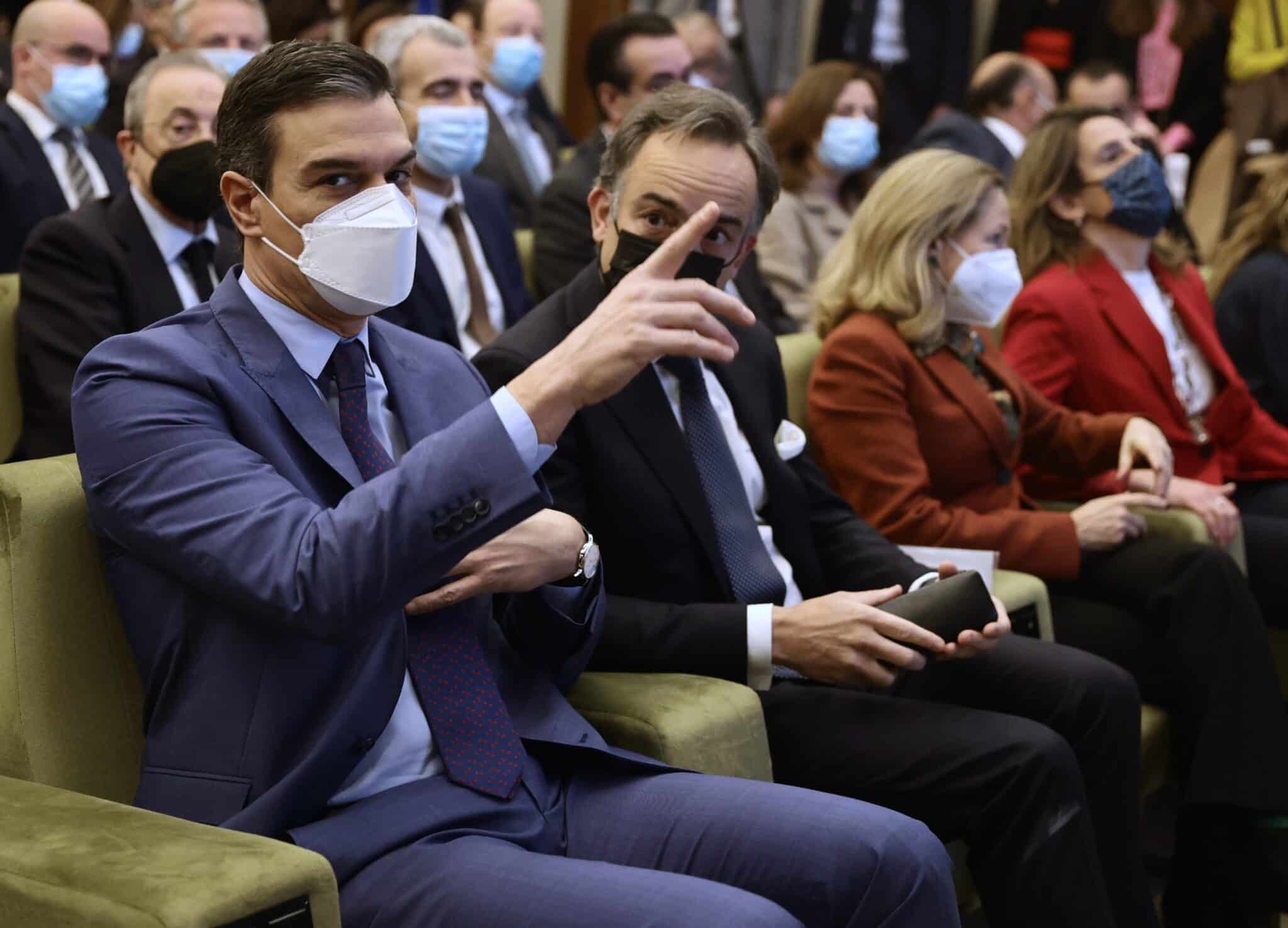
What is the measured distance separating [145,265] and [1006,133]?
369 cm

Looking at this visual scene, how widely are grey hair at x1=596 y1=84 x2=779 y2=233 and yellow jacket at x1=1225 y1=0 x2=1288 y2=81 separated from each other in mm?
4466

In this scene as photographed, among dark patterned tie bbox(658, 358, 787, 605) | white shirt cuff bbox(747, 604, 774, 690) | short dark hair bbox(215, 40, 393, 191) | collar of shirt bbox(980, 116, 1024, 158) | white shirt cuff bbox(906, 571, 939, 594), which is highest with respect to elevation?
short dark hair bbox(215, 40, 393, 191)

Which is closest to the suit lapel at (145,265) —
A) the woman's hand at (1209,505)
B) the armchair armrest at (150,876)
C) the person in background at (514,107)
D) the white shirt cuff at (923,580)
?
the white shirt cuff at (923,580)

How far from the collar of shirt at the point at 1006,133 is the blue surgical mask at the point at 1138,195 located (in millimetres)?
2310

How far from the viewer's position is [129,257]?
291 centimetres

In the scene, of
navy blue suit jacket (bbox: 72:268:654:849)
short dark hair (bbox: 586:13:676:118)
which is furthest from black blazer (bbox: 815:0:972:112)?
navy blue suit jacket (bbox: 72:268:654:849)

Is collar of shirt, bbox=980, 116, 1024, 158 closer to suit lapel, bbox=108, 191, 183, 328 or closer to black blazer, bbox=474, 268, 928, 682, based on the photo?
suit lapel, bbox=108, 191, 183, 328

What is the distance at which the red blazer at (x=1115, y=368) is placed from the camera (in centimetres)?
326

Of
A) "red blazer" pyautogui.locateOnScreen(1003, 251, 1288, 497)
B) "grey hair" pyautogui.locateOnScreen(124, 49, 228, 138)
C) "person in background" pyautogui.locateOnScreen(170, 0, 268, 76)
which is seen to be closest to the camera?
"grey hair" pyautogui.locateOnScreen(124, 49, 228, 138)

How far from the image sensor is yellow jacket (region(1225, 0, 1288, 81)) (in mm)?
6000

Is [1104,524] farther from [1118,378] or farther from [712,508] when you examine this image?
[712,508]

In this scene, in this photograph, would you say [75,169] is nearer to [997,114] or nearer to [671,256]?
[671,256]

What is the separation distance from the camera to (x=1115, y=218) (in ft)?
11.1

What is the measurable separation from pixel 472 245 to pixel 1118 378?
149 centimetres
